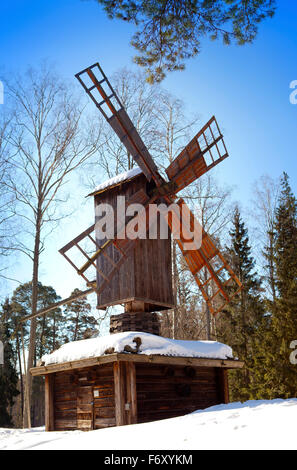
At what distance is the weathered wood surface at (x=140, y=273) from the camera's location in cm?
1205

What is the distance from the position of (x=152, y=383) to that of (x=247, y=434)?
6.29 metres

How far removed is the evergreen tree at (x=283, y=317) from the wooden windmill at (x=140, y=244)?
7.12 m

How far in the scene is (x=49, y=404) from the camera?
12.7m

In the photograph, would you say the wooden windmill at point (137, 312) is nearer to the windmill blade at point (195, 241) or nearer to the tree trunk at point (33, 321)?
the windmill blade at point (195, 241)

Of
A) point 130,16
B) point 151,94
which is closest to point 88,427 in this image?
point 130,16

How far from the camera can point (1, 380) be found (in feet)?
93.1

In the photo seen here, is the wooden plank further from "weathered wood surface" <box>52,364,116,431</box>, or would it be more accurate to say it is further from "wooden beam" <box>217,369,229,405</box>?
"wooden beam" <box>217,369,229,405</box>

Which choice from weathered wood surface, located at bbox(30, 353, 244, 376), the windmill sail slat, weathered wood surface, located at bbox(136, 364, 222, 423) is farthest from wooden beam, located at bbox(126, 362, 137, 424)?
the windmill sail slat

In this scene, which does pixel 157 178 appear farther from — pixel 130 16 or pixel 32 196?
pixel 32 196

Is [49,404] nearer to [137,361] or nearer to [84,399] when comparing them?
[84,399]

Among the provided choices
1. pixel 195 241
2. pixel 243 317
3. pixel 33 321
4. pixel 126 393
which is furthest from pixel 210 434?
pixel 243 317

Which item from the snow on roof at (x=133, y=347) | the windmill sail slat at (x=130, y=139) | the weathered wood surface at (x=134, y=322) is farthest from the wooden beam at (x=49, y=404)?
the windmill sail slat at (x=130, y=139)

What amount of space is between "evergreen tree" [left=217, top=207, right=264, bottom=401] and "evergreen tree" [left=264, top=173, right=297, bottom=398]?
1916mm

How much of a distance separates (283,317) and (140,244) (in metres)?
9.43
